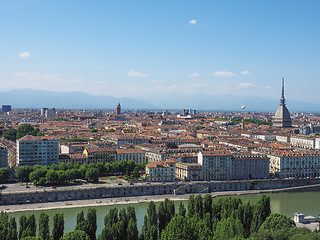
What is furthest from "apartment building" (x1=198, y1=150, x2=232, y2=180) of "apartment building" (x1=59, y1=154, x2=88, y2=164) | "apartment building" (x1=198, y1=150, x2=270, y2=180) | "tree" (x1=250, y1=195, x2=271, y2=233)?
"tree" (x1=250, y1=195, x2=271, y2=233)

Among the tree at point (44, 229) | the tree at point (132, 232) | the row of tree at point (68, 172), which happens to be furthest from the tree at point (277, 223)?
the row of tree at point (68, 172)

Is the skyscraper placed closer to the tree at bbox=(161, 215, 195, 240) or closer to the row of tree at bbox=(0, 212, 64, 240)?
the tree at bbox=(161, 215, 195, 240)

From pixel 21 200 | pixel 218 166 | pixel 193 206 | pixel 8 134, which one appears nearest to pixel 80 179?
pixel 21 200

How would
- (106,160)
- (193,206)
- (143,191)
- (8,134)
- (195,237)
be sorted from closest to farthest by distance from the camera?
(195,237) < (193,206) < (143,191) < (106,160) < (8,134)

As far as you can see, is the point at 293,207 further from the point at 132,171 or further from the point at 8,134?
the point at 8,134

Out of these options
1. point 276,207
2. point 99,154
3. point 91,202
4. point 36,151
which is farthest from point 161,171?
point 36,151

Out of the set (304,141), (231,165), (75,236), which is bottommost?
(75,236)

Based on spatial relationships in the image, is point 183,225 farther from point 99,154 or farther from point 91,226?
point 99,154
